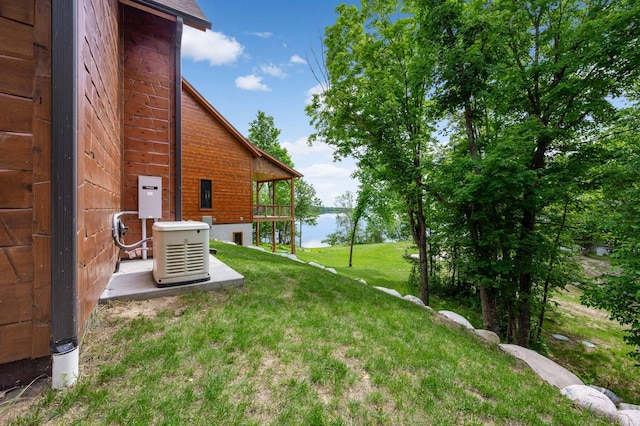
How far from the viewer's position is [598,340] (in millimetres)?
7852

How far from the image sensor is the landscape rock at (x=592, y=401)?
2301mm

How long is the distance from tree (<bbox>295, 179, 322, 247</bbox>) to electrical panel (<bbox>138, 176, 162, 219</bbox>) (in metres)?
24.0

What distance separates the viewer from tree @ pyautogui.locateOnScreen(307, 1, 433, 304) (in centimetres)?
809

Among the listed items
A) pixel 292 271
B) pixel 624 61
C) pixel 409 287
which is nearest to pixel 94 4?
pixel 292 271

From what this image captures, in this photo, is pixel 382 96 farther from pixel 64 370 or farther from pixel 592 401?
pixel 64 370

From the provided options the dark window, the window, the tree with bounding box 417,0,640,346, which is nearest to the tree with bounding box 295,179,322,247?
the dark window

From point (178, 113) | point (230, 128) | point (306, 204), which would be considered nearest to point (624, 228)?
point (178, 113)

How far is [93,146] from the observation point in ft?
7.13

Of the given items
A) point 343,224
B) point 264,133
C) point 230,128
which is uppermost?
point 264,133

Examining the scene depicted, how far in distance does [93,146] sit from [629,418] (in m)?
5.48

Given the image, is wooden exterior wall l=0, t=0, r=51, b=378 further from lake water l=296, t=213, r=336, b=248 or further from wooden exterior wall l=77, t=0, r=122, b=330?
lake water l=296, t=213, r=336, b=248

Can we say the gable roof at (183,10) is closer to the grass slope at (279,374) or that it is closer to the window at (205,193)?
the grass slope at (279,374)

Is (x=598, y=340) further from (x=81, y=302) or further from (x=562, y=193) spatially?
(x=81, y=302)

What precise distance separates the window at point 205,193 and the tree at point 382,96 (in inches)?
229
